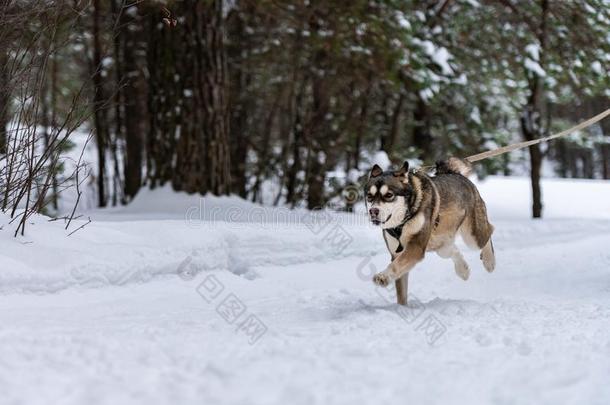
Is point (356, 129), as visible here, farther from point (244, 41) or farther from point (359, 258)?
point (359, 258)

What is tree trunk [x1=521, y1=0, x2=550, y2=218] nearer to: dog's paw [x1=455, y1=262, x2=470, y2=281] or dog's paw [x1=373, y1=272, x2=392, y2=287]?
dog's paw [x1=455, y1=262, x2=470, y2=281]

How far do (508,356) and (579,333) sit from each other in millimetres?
946

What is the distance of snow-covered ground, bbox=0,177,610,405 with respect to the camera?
2.95 m

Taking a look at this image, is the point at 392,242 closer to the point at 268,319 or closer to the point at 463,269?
the point at 463,269

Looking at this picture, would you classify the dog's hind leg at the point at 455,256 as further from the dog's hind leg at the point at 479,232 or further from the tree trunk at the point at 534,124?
the tree trunk at the point at 534,124

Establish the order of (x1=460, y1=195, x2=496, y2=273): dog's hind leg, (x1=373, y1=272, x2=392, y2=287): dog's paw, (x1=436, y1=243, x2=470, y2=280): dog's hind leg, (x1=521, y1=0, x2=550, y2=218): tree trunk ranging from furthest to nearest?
1. (x1=521, y1=0, x2=550, y2=218): tree trunk
2. (x1=460, y1=195, x2=496, y2=273): dog's hind leg
3. (x1=436, y1=243, x2=470, y2=280): dog's hind leg
4. (x1=373, y1=272, x2=392, y2=287): dog's paw

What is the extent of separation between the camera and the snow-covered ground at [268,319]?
2.95 meters

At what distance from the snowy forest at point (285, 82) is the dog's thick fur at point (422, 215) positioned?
2.38m

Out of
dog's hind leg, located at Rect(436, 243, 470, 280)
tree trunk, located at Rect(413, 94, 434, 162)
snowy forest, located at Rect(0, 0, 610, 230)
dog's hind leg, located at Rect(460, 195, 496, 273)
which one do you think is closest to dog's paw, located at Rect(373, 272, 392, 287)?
dog's hind leg, located at Rect(436, 243, 470, 280)

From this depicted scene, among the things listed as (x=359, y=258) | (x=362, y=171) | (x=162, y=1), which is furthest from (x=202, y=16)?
(x=362, y=171)

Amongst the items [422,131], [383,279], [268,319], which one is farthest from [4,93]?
[422,131]

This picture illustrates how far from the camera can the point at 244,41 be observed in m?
14.2

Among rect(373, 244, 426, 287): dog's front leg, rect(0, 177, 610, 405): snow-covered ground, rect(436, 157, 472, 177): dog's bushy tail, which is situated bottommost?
rect(0, 177, 610, 405): snow-covered ground

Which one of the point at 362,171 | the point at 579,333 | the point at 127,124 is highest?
the point at 127,124
